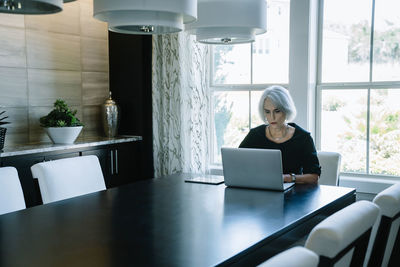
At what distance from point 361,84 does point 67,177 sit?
261 cm

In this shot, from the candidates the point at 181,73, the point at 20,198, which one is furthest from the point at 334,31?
the point at 20,198

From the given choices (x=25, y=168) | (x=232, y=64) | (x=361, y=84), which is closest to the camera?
(x=25, y=168)

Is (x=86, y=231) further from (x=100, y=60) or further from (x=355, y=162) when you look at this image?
(x=100, y=60)

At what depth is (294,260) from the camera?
93 cm

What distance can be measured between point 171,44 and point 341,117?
5.93 feet

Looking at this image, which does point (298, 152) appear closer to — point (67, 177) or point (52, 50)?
point (67, 177)

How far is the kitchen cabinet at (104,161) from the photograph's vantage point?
366cm

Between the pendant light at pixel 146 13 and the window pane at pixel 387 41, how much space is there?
2.28 m

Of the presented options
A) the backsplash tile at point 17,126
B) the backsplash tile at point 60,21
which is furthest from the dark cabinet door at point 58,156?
the backsplash tile at point 60,21

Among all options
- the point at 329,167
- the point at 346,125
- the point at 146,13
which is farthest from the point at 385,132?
the point at 146,13

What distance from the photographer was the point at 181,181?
9.58 ft

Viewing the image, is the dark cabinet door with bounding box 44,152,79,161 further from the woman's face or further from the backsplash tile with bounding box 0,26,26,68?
the woman's face

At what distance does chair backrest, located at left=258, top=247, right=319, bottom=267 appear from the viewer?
0.92 m

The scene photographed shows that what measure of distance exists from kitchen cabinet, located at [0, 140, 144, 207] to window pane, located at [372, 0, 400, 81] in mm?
2493
